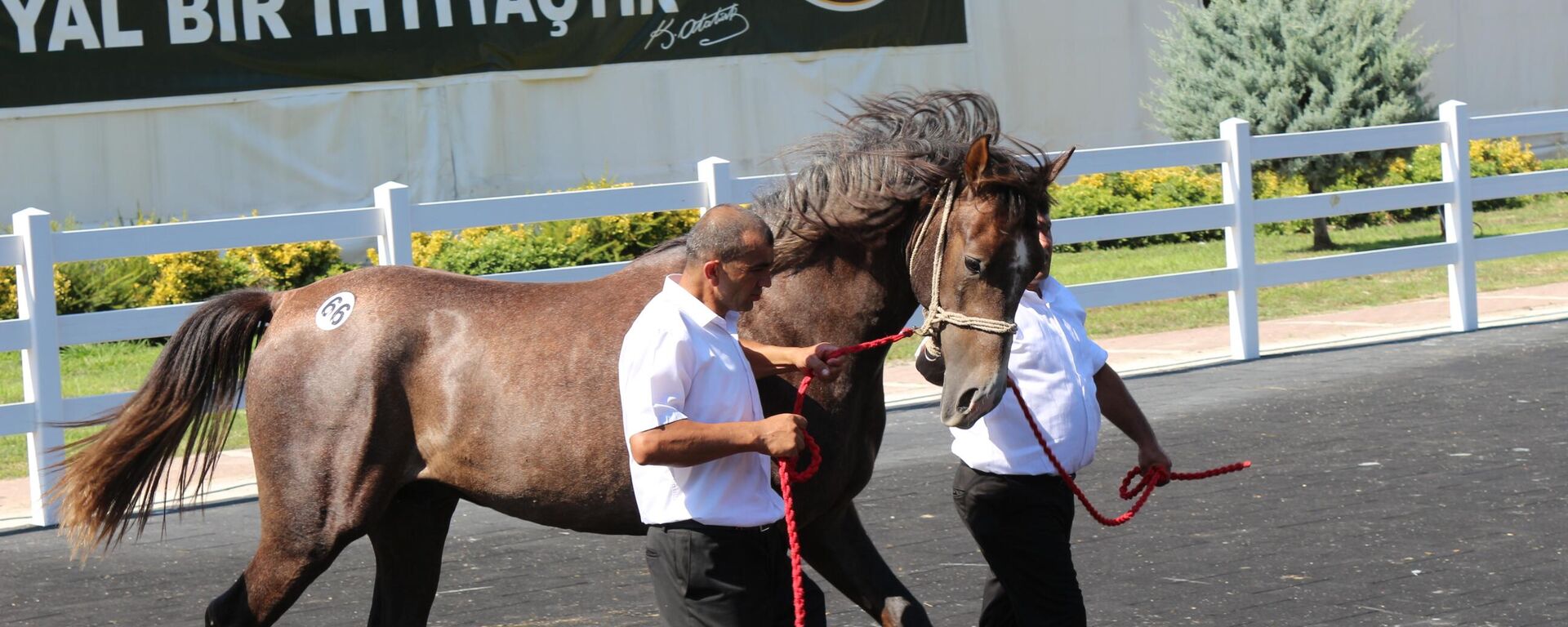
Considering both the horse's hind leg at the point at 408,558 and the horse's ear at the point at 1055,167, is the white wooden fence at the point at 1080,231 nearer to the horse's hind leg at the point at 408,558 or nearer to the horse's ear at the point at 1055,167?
the horse's hind leg at the point at 408,558

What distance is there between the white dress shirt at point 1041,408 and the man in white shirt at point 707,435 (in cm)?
86

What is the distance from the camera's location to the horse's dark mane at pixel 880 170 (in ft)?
13.5

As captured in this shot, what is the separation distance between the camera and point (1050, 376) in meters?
4.46

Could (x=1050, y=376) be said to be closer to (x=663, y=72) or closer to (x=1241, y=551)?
(x=1241, y=551)

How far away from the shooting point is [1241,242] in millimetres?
11586

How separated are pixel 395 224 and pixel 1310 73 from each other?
12.0m

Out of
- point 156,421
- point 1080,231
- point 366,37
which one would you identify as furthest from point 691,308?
point 366,37

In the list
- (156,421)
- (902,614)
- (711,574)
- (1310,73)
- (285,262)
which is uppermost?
(1310,73)

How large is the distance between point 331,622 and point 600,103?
12398 mm

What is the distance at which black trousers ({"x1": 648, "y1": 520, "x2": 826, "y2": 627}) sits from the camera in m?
3.63

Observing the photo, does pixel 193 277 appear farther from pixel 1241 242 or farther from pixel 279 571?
pixel 279 571

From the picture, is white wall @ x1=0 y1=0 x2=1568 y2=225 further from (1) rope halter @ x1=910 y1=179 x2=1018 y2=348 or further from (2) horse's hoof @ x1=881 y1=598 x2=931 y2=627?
(1) rope halter @ x1=910 y1=179 x2=1018 y2=348
